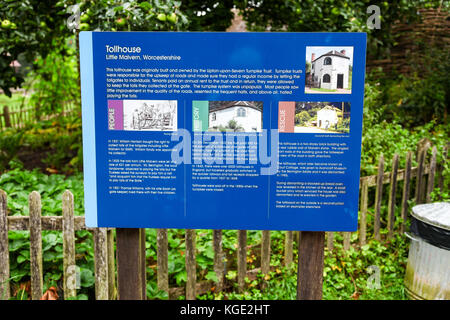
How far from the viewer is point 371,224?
4.54 meters

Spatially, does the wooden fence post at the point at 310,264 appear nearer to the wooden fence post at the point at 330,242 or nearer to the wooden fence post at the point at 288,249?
the wooden fence post at the point at 288,249

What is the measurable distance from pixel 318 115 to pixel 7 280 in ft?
8.24

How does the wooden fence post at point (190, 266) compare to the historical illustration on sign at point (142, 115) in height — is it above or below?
below

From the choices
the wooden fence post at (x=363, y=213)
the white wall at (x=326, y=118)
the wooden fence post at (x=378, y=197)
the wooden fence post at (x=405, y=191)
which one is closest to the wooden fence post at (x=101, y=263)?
the white wall at (x=326, y=118)

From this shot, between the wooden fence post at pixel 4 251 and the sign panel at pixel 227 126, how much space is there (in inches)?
47.3

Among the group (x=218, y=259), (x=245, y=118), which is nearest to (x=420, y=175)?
(x=218, y=259)

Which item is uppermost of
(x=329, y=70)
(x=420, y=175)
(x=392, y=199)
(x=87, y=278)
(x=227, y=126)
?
(x=329, y=70)

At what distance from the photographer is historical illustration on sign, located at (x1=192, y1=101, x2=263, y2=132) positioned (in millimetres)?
2076

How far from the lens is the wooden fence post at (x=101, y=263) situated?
2.96 m

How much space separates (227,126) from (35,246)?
5.88 feet

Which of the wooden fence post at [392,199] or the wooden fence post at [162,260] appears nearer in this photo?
the wooden fence post at [162,260]

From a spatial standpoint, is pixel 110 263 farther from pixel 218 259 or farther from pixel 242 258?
pixel 242 258

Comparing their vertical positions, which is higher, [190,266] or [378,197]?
[378,197]

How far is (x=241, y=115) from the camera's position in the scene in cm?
208
